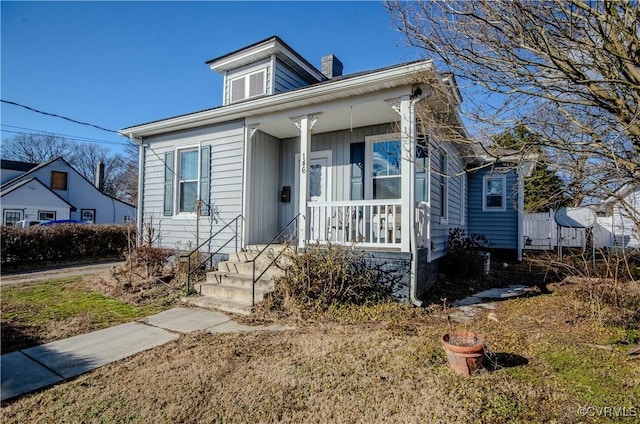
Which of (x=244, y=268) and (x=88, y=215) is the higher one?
(x=88, y=215)

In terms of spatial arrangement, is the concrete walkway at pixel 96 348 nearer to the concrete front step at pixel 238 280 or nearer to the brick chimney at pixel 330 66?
the concrete front step at pixel 238 280

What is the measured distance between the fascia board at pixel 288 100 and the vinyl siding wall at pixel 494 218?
7476 millimetres

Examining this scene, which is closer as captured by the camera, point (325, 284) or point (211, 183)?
point (325, 284)

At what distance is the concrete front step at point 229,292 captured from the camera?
5.52 m

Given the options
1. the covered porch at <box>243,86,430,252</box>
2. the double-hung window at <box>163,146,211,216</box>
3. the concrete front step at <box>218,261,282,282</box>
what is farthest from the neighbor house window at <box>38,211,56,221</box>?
the concrete front step at <box>218,261,282,282</box>

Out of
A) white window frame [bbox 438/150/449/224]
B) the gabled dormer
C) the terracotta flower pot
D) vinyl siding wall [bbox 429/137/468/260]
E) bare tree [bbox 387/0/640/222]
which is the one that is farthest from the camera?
the gabled dormer

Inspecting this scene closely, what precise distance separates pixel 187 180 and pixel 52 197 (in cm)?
2094

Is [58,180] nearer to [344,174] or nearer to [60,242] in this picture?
[60,242]

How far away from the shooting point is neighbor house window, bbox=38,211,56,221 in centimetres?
2239

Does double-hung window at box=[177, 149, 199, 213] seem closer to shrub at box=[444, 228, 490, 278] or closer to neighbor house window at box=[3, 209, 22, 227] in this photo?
shrub at box=[444, 228, 490, 278]

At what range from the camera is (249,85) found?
9.76 meters

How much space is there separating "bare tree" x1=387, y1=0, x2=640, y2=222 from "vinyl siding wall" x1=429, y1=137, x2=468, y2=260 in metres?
1.30

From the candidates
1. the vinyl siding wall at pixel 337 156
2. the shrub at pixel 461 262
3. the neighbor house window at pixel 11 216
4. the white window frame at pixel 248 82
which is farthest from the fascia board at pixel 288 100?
the neighbor house window at pixel 11 216

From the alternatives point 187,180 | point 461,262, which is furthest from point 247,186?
point 461,262
